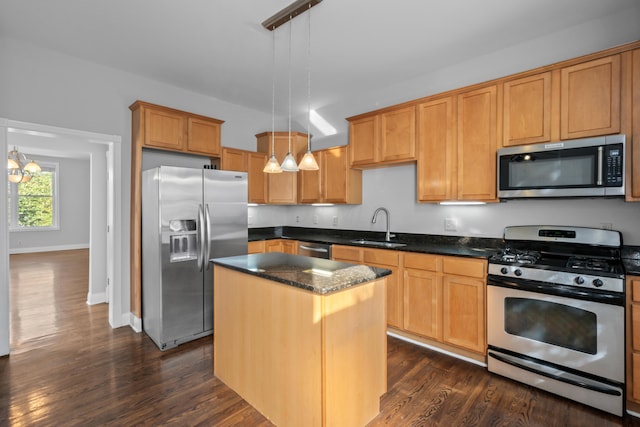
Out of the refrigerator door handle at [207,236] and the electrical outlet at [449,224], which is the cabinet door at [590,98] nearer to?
the electrical outlet at [449,224]

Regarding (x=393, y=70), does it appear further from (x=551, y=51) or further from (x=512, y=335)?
(x=512, y=335)

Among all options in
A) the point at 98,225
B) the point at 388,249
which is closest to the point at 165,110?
the point at 98,225

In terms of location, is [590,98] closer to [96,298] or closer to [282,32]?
[282,32]

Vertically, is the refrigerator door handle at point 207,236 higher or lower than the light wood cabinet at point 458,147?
lower

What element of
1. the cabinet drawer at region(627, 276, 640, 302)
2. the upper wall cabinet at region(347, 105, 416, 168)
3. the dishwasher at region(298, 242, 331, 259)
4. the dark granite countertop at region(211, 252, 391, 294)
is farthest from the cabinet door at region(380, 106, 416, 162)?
the cabinet drawer at region(627, 276, 640, 302)

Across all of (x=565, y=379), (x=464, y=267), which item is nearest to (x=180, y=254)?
(x=464, y=267)

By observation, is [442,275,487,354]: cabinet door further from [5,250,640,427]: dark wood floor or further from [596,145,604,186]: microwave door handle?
[596,145,604,186]: microwave door handle

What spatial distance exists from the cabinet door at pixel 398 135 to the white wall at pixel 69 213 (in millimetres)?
9222

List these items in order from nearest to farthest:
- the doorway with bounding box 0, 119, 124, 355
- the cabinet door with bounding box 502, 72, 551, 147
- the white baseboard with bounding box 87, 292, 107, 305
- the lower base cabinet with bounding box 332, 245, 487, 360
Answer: the cabinet door with bounding box 502, 72, 551, 147 → the lower base cabinet with bounding box 332, 245, 487, 360 → the doorway with bounding box 0, 119, 124, 355 → the white baseboard with bounding box 87, 292, 107, 305

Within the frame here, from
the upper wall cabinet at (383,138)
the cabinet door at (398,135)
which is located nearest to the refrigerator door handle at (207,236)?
the upper wall cabinet at (383,138)

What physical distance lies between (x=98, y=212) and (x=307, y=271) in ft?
13.5

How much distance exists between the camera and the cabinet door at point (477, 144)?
293 centimetres

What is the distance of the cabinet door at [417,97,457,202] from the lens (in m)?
3.20

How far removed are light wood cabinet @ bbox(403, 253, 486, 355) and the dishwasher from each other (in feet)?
3.50
